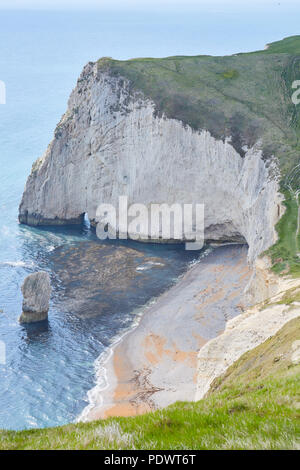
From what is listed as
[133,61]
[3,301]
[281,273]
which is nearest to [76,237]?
[3,301]

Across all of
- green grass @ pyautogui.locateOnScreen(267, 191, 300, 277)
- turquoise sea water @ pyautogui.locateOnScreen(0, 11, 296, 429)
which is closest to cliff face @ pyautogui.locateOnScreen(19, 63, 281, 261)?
turquoise sea water @ pyautogui.locateOnScreen(0, 11, 296, 429)

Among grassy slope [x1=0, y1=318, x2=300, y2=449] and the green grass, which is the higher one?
grassy slope [x1=0, y1=318, x2=300, y2=449]

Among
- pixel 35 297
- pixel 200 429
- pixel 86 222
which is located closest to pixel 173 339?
pixel 35 297

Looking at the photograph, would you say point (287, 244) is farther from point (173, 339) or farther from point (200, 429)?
point (200, 429)

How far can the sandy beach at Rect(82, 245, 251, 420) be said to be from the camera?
48719 mm

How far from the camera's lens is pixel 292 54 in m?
96.2

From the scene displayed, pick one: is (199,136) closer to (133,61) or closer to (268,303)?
(133,61)

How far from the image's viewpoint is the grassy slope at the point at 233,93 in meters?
83.5

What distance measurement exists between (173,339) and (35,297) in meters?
15.6

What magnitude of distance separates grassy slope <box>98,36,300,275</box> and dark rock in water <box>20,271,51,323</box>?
112 feet

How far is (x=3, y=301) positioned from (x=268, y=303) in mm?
35624

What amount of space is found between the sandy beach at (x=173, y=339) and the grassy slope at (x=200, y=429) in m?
30.1

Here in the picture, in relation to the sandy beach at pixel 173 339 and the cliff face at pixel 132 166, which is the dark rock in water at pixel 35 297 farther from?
→ the cliff face at pixel 132 166

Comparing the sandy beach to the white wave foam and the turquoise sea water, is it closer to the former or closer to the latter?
the white wave foam
